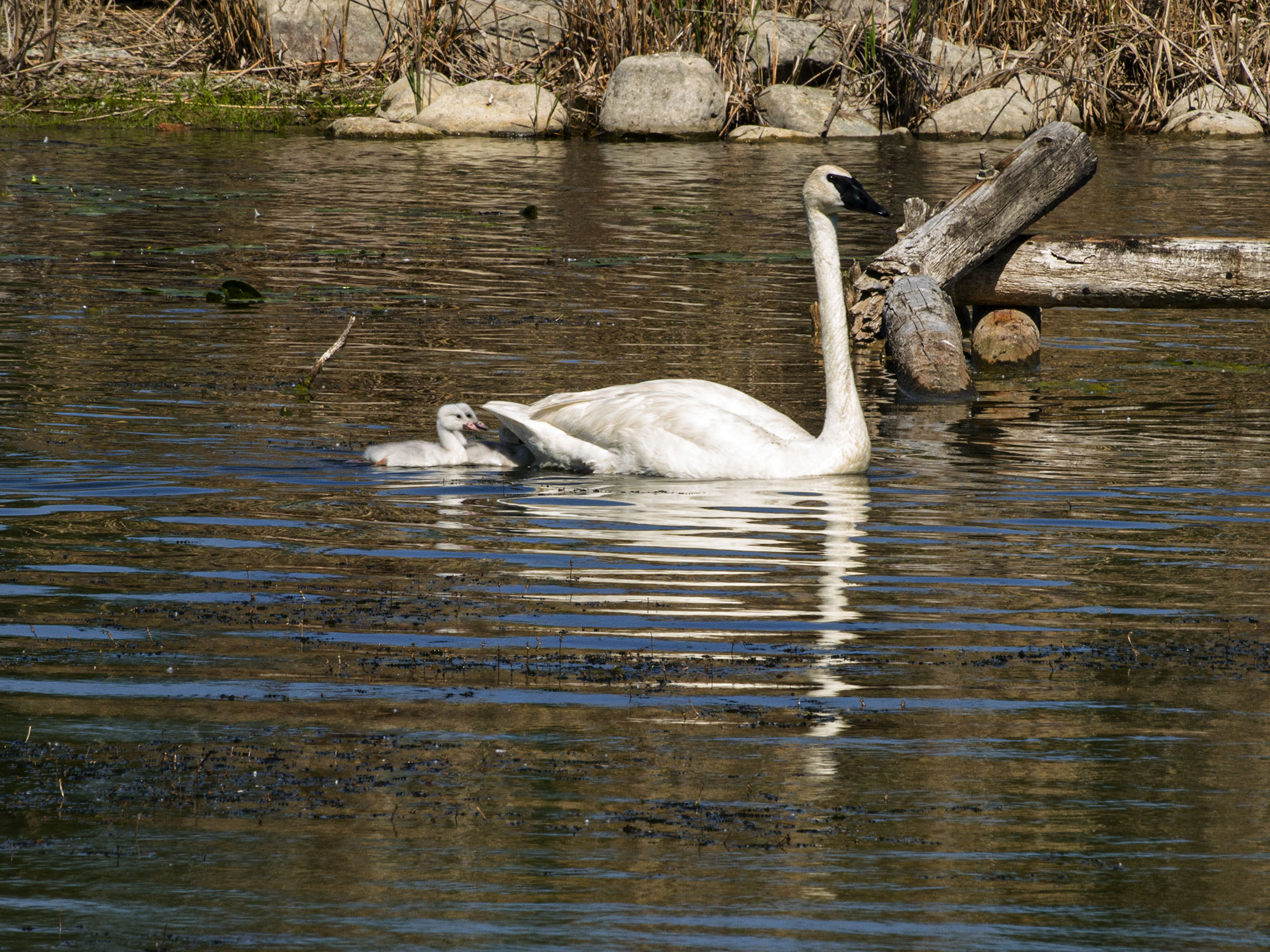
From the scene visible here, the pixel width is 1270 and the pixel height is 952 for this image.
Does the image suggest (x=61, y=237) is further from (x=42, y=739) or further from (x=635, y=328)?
(x=42, y=739)

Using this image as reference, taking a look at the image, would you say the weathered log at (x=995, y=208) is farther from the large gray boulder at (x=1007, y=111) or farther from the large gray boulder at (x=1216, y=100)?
the large gray boulder at (x=1216, y=100)

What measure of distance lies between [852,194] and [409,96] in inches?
889

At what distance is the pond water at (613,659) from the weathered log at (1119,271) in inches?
21.1

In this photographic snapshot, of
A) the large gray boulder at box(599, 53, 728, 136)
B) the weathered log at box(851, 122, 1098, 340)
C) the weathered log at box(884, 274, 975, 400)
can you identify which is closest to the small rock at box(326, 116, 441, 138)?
the large gray boulder at box(599, 53, 728, 136)

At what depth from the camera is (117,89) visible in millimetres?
31375

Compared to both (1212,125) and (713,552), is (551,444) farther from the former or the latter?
(1212,125)

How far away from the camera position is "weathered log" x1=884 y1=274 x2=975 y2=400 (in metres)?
11.8

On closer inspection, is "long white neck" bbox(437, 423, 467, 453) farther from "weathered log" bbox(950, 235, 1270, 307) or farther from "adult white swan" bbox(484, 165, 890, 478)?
"weathered log" bbox(950, 235, 1270, 307)

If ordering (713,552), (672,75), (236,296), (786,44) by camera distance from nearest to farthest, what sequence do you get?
(713,552) < (236,296) < (672,75) < (786,44)

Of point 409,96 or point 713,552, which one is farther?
point 409,96

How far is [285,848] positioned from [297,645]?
1.69m

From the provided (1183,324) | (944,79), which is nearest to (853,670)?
(1183,324)

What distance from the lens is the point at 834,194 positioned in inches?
368

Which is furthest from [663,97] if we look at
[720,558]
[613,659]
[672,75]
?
[613,659]
